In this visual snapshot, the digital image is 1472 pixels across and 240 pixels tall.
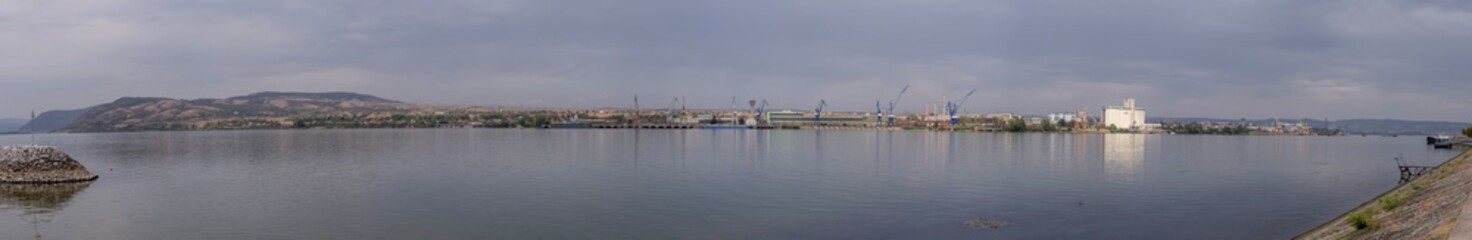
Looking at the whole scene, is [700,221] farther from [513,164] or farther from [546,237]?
[513,164]

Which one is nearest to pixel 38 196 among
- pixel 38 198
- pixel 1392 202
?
pixel 38 198

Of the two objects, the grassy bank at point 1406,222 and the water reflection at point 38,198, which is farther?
the water reflection at point 38,198

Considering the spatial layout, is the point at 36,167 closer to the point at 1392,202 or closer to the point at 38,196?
the point at 38,196

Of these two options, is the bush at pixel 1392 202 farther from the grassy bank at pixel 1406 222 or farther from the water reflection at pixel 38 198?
the water reflection at pixel 38 198

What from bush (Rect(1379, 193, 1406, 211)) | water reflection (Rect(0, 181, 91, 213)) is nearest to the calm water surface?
water reflection (Rect(0, 181, 91, 213))

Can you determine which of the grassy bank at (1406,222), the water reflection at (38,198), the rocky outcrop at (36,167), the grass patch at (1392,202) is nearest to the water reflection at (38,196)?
the water reflection at (38,198)

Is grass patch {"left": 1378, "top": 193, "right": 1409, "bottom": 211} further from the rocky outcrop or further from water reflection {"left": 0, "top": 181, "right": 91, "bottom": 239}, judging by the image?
the rocky outcrop

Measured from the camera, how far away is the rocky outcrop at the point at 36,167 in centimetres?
3014

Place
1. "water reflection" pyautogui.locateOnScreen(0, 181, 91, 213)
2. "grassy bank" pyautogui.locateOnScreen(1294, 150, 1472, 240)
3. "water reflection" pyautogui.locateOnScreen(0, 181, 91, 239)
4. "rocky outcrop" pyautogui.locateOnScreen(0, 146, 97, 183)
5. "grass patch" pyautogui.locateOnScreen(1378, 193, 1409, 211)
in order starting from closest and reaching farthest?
1. "grassy bank" pyautogui.locateOnScreen(1294, 150, 1472, 240)
2. "grass patch" pyautogui.locateOnScreen(1378, 193, 1409, 211)
3. "water reflection" pyautogui.locateOnScreen(0, 181, 91, 239)
4. "water reflection" pyautogui.locateOnScreen(0, 181, 91, 213)
5. "rocky outcrop" pyautogui.locateOnScreen(0, 146, 97, 183)

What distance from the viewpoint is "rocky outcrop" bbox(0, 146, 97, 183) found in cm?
3014

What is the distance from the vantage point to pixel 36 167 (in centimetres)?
3053

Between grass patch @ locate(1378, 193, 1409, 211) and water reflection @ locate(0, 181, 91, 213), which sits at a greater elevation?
grass patch @ locate(1378, 193, 1409, 211)

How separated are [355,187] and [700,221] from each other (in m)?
13.5

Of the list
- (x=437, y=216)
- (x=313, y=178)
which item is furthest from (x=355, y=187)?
(x=437, y=216)
